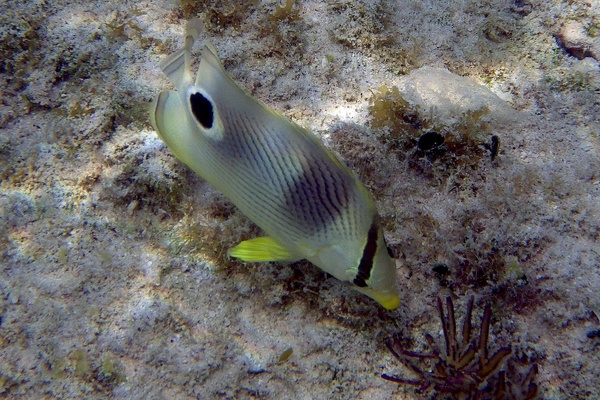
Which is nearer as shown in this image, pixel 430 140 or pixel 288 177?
pixel 288 177

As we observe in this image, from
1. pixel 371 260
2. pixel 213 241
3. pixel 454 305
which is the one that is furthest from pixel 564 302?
pixel 213 241

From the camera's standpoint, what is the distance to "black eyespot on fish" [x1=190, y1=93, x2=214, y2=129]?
1748 mm

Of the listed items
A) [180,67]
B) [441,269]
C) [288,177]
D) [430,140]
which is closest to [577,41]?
[430,140]

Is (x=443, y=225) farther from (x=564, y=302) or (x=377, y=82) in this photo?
(x=377, y=82)

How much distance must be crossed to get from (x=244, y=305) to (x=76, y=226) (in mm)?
1438

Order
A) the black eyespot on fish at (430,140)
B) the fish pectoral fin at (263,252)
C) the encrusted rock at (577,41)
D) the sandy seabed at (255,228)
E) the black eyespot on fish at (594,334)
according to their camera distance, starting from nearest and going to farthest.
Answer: the fish pectoral fin at (263,252), the black eyespot on fish at (594,334), the sandy seabed at (255,228), the black eyespot on fish at (430,140), the encrusted rock at (577,41)

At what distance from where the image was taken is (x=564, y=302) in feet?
6.93

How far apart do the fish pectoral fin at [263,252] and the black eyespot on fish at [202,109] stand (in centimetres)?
69

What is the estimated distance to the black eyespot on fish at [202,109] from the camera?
175 centimetres

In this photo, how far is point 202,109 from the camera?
1.76m

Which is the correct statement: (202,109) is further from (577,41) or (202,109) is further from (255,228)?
(577,41)

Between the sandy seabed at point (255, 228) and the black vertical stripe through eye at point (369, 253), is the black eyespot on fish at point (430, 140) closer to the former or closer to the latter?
the sandy seabed at point (255, 228)

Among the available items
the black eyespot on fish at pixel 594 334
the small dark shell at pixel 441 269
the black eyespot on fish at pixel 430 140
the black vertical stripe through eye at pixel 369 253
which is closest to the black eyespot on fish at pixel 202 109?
the black vertical stripe through eye at pixel 369 253

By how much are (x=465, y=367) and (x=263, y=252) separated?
1341 millimetres
